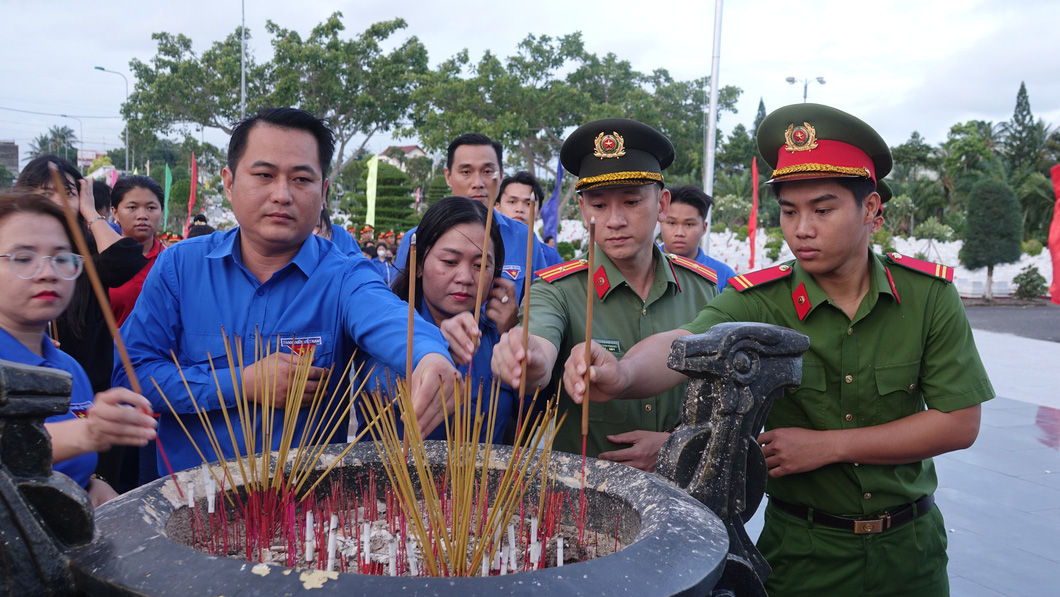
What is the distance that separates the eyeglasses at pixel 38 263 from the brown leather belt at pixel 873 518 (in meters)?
1.86

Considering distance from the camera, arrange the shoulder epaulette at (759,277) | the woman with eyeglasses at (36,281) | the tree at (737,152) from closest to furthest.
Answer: the woman with eyeglasses at (36,281), the shoulder epaulette at (759,277), the tree at (737,152)

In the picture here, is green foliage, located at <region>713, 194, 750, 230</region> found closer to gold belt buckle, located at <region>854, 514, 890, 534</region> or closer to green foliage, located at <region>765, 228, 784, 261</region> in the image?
green foliage, located at <region>765, 228, 784, 261</region>

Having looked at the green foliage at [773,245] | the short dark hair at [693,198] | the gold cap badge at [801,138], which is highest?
the green foliage at [773,245]

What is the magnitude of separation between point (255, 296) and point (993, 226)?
18.5 metres

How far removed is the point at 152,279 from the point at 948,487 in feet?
15.2

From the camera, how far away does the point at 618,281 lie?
7.59 ft

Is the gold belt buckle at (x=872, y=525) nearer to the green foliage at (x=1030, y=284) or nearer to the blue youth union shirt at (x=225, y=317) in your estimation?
the blue youth union shirt at (x=225, y=317)

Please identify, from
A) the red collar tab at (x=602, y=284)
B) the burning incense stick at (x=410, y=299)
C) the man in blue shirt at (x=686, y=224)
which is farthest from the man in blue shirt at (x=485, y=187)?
the burning incense stick at (x=410, y=299)

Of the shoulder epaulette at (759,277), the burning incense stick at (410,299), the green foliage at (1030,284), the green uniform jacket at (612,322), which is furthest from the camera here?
the green foliage at (1030,284)

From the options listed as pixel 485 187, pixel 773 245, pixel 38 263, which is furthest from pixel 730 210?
pixel 38 263

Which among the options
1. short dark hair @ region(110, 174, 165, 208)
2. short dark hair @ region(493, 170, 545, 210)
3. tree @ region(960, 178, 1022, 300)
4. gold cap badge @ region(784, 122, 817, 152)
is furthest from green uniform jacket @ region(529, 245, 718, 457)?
tree @ region(960, 178, 1022, 300)

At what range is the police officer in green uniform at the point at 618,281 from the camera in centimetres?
223

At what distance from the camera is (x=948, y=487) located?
14.8 ft

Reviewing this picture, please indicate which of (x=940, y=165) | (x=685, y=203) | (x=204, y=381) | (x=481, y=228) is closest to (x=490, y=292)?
(x=481, y=228)
